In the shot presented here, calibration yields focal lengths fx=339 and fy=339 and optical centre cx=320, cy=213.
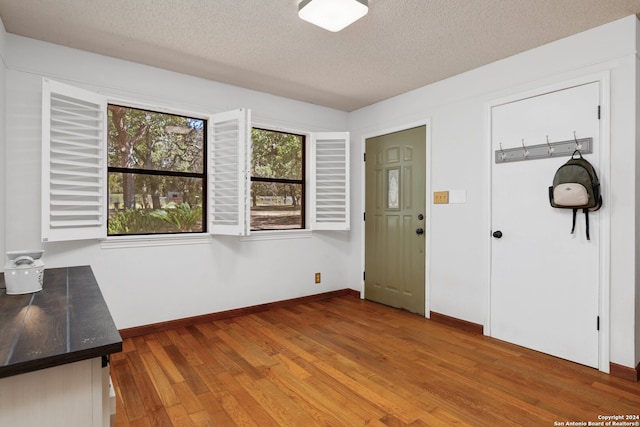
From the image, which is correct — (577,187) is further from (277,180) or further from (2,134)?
(2,134)

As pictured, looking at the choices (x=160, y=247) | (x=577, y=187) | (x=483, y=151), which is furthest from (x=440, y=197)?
(x=160, y=247)

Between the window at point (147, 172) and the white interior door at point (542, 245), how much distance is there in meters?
1.81

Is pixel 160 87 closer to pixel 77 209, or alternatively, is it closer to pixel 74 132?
pixel 74 132

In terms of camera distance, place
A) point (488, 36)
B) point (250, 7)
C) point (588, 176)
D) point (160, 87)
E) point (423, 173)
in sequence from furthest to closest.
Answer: point (423, 173)
point (160, 87)
point (488, 36)
point (588, 176)
point (250, 7)

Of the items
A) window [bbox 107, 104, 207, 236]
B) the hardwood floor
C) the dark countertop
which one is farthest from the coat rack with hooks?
the dark countertop

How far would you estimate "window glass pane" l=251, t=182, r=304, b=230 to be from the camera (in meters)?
4.04

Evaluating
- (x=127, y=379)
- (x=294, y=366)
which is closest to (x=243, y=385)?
(x=294, y=366)

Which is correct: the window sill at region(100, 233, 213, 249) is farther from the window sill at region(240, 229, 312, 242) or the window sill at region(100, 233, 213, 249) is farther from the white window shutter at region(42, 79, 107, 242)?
the window sill at region(240, 229, 312, 242)

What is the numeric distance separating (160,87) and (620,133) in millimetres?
3829

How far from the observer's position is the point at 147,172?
3.26 m

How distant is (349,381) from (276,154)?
2.75m

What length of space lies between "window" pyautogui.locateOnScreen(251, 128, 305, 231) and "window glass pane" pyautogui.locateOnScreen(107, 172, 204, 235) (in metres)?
0.71

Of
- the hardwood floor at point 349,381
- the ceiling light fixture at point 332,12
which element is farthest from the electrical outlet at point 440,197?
the ceiling light fixture at point 332,12

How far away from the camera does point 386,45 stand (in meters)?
2.80
